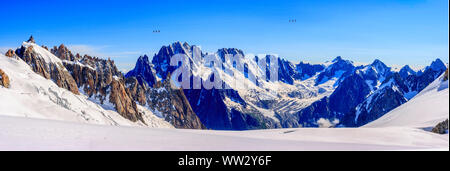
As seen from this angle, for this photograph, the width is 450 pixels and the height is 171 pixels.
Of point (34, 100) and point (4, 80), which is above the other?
point (4, 80)

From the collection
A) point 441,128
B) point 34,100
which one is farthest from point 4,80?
point 441,128

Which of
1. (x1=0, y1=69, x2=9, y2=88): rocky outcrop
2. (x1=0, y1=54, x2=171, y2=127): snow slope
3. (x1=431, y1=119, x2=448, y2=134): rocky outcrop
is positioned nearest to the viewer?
(x1=431, y1=119, x2=448, y2=134): rocky outcrop

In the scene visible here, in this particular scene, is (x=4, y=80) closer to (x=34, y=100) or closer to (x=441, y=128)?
(x=34, y=100)

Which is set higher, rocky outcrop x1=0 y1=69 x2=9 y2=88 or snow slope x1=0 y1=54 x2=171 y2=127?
rocky outcrop x1=0 y1=69 x2=9 y2=88

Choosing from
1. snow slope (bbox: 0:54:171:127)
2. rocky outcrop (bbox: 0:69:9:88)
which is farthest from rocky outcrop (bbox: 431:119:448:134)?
rocky outcrop (bbox: 0:69:9:88)

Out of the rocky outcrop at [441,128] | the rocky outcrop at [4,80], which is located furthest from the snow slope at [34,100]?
the rocky outcrop at [441,128]

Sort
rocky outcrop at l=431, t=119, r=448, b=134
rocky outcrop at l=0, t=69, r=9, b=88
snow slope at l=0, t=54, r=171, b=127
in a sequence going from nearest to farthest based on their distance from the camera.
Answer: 1. rocky outcrop at l=431, t=119, r=448, b=134
2. snow slope at l=0, t=54, r=171, b=127
3. rocky outcrop at l=0, t=69, r=9, b=88

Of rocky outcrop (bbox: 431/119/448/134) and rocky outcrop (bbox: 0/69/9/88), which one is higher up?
rocky outcrop (bbox: 0/69/9/88)

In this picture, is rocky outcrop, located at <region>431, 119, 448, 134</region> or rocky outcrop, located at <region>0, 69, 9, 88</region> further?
rocky outcrop, located at <region>0, 69, 9, 88</region>

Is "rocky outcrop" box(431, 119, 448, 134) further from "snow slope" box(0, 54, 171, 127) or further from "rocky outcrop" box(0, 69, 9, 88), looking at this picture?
"rocky outcrop" box(0, 69, 9, 88)
